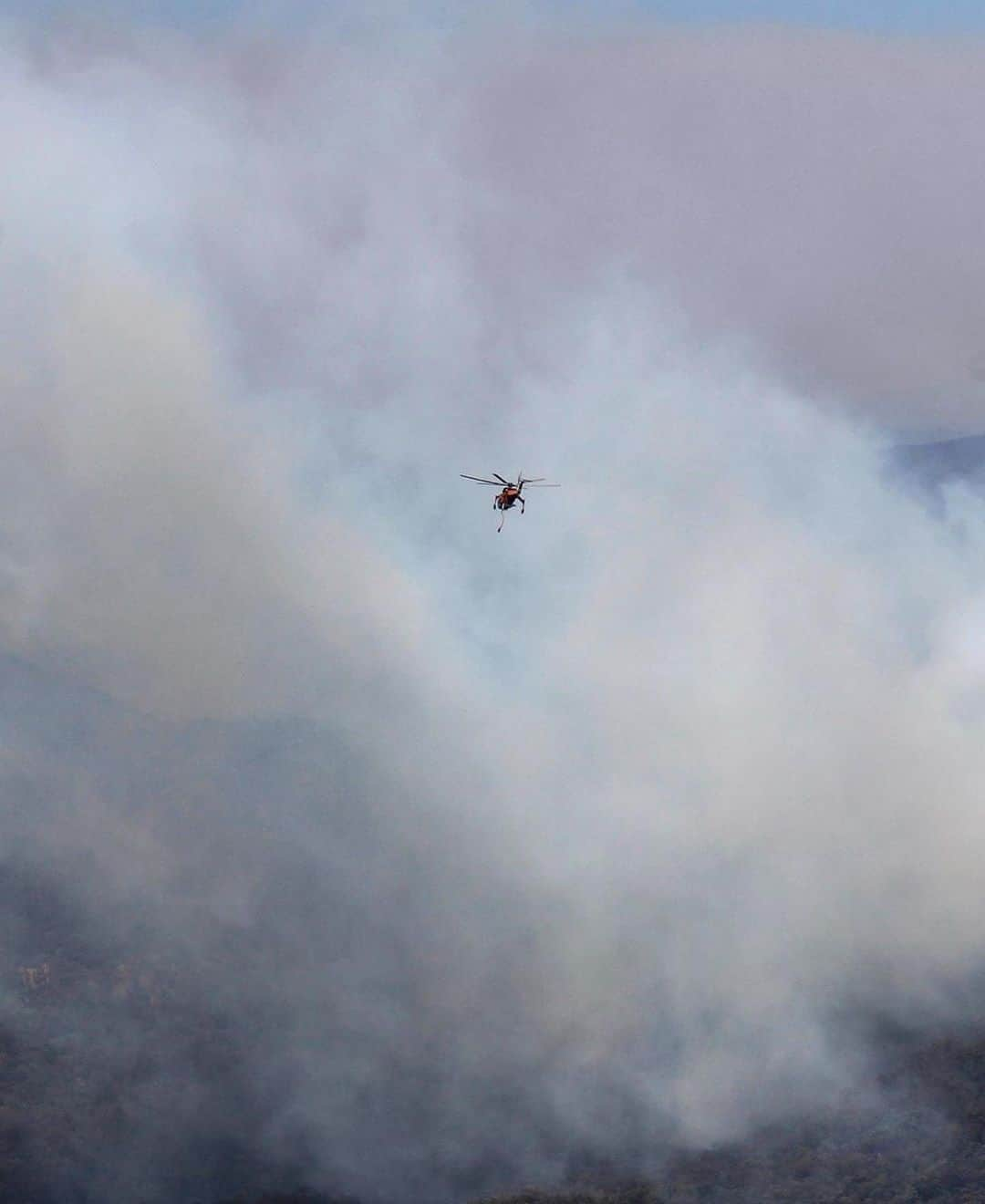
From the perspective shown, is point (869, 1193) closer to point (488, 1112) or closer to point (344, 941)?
point (488, 1112)

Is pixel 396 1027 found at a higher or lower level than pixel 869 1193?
higher

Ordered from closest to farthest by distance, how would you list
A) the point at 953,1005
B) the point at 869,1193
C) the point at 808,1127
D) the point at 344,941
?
the point at 869,1193
the point at 808,1127
the point at 953,1005
the point at 344,941

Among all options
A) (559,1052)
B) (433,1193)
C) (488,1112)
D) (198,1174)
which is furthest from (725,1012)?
(198,1174)

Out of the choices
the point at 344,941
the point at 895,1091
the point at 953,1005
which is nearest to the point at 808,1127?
the point at 895,1091

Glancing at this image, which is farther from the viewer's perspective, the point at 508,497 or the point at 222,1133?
the point at 222,1133

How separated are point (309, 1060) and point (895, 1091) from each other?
63802 millimetres

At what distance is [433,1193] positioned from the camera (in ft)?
490

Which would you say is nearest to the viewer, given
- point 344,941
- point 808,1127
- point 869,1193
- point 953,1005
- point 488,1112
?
point 869,1193

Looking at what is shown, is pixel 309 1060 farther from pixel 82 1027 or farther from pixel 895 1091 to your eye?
pixel 895 1091

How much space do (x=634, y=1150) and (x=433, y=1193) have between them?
20.7 meters

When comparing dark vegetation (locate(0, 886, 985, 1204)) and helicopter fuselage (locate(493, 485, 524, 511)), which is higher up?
helicopter fuselage (locate(493, 485, 524, 511))

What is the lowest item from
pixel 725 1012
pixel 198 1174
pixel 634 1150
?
pixel 198 1174

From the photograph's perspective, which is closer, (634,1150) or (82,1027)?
(634,1150)

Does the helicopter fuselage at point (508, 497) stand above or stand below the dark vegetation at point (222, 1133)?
above
